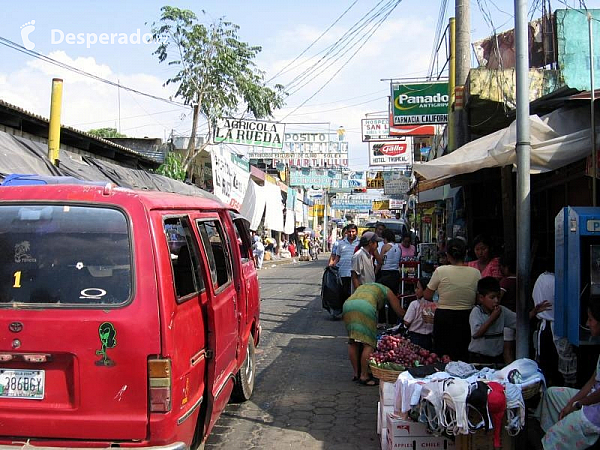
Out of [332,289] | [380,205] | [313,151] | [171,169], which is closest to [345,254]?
[332,289]

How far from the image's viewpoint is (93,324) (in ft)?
10.3

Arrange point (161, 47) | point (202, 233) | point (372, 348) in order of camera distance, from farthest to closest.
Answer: point (161, 47) < point (372, 348) < point (202, 233)

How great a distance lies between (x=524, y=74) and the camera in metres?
4.62

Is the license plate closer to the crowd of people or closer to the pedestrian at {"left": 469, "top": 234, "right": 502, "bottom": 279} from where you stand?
the crowd of people

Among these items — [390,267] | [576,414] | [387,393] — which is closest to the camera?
[576,414]

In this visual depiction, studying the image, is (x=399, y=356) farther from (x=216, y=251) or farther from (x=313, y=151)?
(x=313, y=151)

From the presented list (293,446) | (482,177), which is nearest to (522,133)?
(293,446)

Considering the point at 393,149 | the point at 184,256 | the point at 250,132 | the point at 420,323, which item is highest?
the point at 250,132

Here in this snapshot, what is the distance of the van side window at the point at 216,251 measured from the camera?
4.30m

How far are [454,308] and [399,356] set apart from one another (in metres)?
0.80

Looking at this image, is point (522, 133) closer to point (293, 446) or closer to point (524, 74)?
point (524, 74)

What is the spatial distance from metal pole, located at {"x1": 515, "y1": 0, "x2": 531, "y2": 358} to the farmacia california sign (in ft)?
60.8

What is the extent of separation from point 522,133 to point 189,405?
323 cm

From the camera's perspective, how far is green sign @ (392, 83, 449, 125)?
44.4 feet
